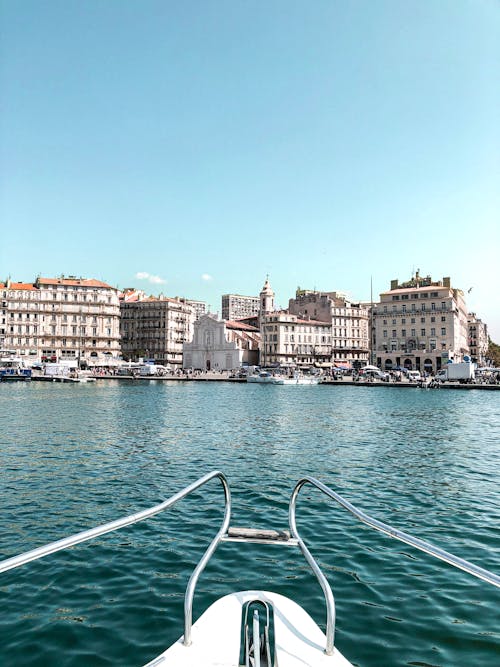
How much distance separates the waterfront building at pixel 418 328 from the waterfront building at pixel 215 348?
1219 inches

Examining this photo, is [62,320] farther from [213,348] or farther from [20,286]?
[213,348]

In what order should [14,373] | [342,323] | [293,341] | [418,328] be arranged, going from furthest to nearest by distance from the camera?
[342,323] → [293,341] → [418,328] → [14,373]

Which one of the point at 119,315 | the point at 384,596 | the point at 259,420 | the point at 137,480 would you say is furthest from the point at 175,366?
the point at 384,596

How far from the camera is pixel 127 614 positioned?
7602 mm

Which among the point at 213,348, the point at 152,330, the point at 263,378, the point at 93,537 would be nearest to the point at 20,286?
the point at 152,330

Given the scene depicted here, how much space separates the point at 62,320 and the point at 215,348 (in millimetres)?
35212

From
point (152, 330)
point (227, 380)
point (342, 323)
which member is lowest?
point (227, 380)

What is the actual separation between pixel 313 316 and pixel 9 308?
69972 mm

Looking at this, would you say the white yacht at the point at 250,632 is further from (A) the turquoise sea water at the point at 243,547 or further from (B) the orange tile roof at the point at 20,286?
(B) the orange tile roof at the point at 20,286

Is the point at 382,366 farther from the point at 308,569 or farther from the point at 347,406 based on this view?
the point at 308,569

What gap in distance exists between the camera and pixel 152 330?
13200cm

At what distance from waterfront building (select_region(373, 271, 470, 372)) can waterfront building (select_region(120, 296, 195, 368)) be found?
48585mm

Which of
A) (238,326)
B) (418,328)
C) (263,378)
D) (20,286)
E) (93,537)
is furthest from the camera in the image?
(238,326)

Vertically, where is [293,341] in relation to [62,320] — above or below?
below
